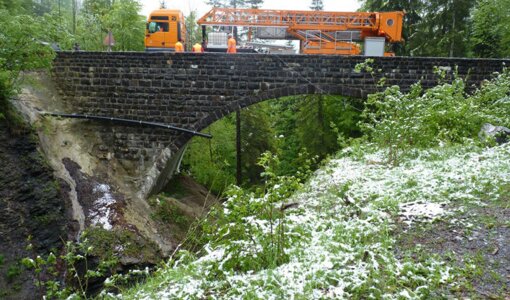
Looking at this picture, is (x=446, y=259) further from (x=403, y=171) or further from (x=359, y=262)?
(x=403, y=171)

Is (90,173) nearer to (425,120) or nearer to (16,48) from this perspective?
(16,48)

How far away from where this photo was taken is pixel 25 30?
842 centimetres

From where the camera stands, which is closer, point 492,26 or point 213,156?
point 492,26

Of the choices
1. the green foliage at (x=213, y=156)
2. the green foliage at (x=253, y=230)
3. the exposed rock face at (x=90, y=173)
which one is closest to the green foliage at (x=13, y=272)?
the exposed rock face at (x=90, y=173)

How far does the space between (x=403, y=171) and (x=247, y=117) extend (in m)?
14.1

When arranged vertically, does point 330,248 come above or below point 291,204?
above

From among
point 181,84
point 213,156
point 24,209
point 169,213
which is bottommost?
point 169,213

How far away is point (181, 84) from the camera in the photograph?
1002 cm

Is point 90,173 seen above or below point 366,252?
below

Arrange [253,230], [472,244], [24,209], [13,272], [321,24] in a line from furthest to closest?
[321,24] → [24,209] → [13,272] → [253,230] → [472,244]

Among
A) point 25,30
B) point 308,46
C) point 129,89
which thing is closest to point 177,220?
point 129,89

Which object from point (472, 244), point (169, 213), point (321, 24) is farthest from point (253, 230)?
point (321, 24)

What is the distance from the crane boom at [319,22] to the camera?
1230 centimetres

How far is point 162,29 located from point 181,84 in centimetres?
691
